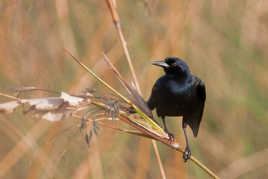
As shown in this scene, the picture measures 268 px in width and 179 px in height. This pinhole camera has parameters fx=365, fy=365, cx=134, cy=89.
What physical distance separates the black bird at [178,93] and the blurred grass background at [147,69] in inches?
6.0

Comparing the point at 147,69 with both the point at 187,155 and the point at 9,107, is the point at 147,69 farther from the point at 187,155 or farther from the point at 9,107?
the point at 9,107

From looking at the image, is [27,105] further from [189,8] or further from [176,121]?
[176,121]

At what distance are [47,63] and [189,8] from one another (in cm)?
102

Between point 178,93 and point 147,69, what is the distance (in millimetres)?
372

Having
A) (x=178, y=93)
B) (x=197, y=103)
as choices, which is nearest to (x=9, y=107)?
(x=178, y=93)

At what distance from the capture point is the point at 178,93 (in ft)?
7.57

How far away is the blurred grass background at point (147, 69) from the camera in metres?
2.15

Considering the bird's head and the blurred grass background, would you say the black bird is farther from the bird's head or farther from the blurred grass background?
the blurred grass background

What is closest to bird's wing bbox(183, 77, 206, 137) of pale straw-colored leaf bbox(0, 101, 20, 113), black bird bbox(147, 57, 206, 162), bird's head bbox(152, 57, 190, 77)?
black bird bbox(147, 57, 206, 162)

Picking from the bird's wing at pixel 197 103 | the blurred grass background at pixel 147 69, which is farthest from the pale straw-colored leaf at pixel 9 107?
the bird's wing at pixel 197 103

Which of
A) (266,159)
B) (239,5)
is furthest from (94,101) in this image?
(266,159)

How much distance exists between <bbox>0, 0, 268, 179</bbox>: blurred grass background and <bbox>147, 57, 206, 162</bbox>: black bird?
152 mm

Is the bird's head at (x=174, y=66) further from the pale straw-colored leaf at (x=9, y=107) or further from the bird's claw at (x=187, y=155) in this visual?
the pale straw-colored leaf at (x=9, y=107)

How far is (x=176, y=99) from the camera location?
2297mm
